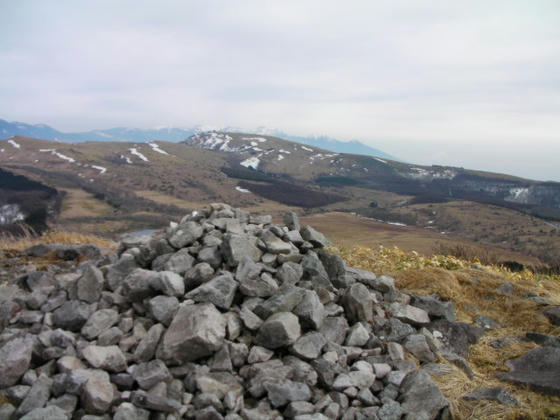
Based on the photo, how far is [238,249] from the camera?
8.16 m

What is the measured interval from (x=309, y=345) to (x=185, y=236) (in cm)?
409

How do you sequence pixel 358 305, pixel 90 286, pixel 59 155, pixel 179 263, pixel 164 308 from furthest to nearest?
pixel 59 155 < pixel 179 263 < pixel 90 286 < pixel 358 305 < pixel 164 308

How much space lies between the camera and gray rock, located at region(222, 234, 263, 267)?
26.4 ft

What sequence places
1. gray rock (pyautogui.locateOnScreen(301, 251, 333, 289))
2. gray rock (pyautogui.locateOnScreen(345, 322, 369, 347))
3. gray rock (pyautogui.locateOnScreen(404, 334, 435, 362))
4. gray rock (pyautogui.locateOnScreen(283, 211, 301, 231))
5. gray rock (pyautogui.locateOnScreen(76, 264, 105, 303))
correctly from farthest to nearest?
gray rock (pyautogui.locateOnScreen(283, 211, 301, 231))
gray rock (pyautogui.locateOnScreen(301, 251, 333, 289))
gray rock (pyautogui.locateOnScreen(76, 264, 105, 303))
gray rock (pyautogui.locateOnScreen(404, 334, 435, 362))
gray rock (pyautogui.locateOnScreen(345, 322, 369, 347))

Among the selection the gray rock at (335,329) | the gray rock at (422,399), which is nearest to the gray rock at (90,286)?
the gray rock at (335,329)

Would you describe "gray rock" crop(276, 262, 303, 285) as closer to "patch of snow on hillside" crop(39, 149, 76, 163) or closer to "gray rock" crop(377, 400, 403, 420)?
"gray rock" crop(377, 400, 403, 420)

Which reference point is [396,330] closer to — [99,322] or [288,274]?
[288,274]

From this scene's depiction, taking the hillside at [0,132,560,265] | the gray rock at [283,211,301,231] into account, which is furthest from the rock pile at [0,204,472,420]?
the hillside at [0,132,560,265]

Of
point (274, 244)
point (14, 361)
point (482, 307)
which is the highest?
point (274, 244)

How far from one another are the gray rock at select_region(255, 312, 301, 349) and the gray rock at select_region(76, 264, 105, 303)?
375 centimetres

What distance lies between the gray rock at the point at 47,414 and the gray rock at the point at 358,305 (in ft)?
17.2

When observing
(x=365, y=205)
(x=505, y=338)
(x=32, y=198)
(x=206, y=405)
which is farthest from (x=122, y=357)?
(x=365, y=205)

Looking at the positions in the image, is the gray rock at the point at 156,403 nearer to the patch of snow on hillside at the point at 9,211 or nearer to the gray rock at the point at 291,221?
the gray rock at the point at 291,221

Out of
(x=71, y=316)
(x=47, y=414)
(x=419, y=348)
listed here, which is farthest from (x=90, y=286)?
(x=419, y=348)
